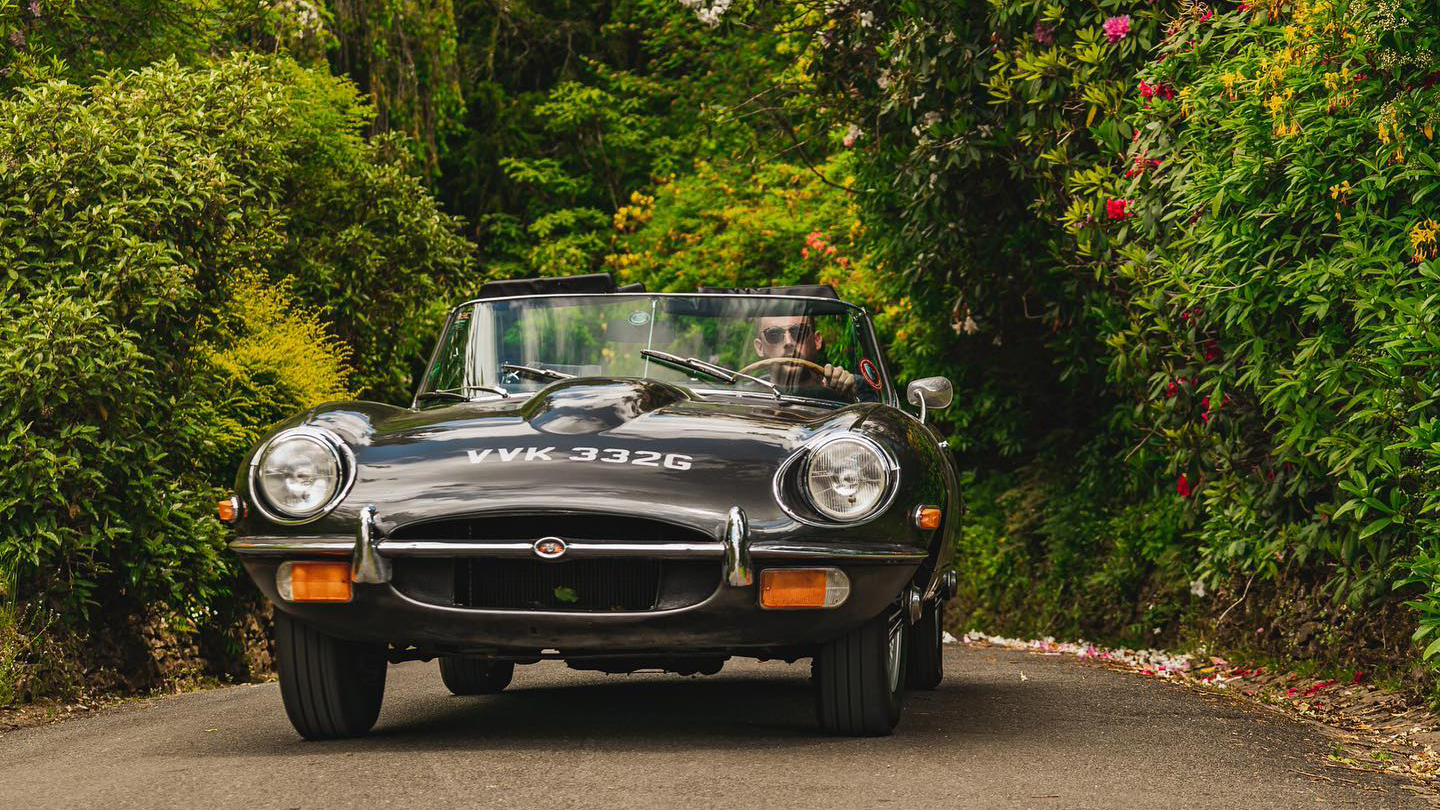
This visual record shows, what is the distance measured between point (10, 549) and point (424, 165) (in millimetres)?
13119

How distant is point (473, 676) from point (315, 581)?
7.26ft

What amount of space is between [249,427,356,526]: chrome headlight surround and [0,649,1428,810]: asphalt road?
2.44 ft

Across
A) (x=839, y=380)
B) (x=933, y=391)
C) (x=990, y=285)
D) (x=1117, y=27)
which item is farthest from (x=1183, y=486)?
(x=990, y=285)

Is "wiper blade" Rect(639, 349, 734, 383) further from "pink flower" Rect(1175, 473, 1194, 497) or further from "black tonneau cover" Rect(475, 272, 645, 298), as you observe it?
"pink flower" Rect(1175, 473, 1194, 497)

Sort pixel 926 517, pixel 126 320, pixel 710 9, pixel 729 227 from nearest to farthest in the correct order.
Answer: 1. pixel 926 517
2. pixel 126 320
3. pixel 710 9
4. pixel 729 227

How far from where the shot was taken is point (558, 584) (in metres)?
5.45

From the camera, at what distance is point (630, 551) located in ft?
17.4

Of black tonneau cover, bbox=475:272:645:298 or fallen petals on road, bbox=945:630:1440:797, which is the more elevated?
black tonneau cover, bbox=475:272:645:298

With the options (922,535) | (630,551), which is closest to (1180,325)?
(922,535)

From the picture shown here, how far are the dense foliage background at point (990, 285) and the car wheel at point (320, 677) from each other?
242cm

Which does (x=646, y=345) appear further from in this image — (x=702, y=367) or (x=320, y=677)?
(x=320, y=677)

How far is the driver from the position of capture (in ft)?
22.3

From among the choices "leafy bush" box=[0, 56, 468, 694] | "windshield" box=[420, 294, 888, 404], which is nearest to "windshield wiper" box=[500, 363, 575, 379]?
"windshield" box=[420, 294, 888, 404]

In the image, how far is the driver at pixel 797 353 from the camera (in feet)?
22.3
